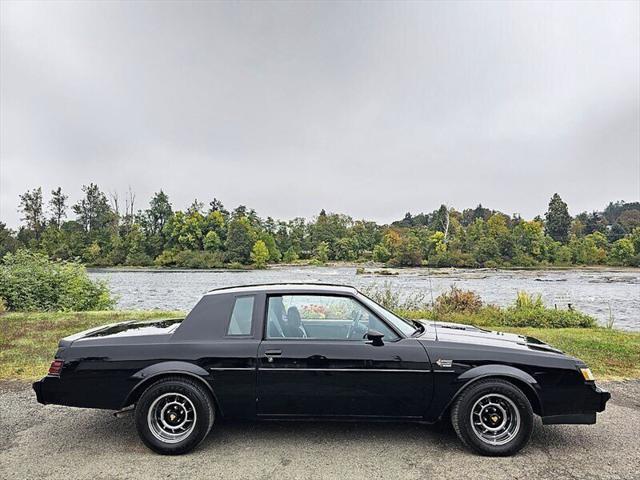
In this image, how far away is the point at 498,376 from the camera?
3564mm

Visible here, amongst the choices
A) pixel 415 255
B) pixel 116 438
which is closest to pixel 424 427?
pixel 116 438

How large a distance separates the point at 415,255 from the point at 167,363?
5451 cm

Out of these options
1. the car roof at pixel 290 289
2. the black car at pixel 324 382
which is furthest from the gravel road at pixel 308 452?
the car roof at pixel 290 289

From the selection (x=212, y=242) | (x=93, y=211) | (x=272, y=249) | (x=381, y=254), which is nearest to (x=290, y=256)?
(x=272, y=249)

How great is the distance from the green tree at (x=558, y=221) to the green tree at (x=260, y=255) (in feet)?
157

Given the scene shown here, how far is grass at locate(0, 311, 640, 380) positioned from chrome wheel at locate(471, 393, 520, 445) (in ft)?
10.7

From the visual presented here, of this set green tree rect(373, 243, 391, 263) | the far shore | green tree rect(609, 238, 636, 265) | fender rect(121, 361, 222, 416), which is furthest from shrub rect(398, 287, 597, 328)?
green tree rect(609, 238, 636, 265)

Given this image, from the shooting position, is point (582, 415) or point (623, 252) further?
point (623, 252)

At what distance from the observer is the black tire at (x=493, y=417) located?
3494 mm

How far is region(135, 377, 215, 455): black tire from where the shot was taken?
3.58 meters

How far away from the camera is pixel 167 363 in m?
3.68

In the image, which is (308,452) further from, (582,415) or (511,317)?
(511,317)

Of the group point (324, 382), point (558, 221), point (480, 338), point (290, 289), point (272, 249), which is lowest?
point (324, 382)

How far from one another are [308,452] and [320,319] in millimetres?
1174
